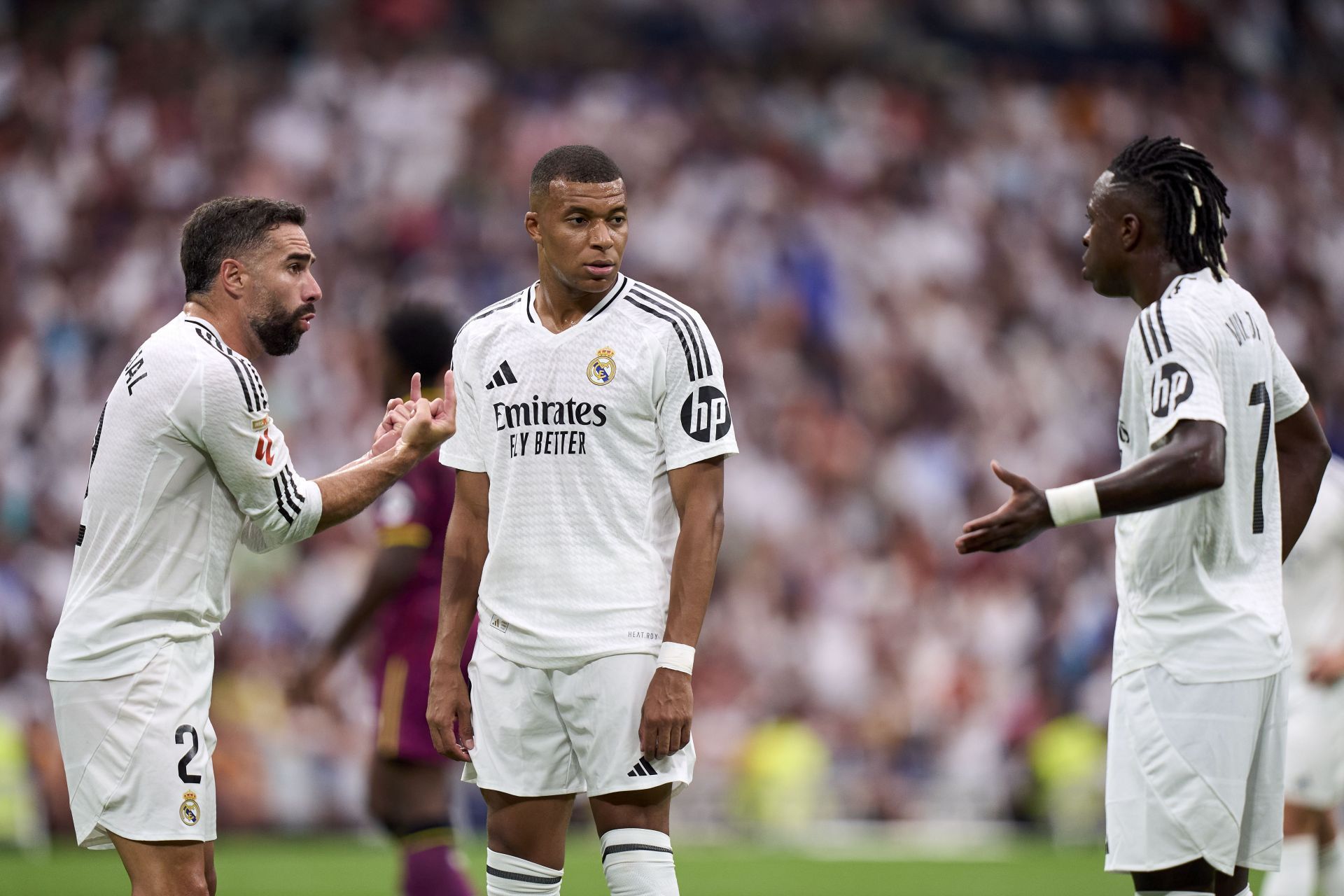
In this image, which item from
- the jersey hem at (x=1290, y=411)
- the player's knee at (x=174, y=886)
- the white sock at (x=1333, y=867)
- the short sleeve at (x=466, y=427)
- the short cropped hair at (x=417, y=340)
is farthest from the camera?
the short cropped hair at (x=417, y=340)

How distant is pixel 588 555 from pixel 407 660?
217 centimetres

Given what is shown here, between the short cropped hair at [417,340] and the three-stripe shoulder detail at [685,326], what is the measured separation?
84.0 inches

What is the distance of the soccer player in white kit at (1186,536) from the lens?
4.19 meters

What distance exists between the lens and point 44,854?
11625 mm

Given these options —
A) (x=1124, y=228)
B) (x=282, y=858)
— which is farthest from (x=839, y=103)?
(x=1124, y=228)

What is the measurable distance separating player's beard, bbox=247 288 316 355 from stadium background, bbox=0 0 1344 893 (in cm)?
576

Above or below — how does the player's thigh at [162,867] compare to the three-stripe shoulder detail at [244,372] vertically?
below

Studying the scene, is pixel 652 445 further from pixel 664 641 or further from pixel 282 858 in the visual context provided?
pixel 282 858

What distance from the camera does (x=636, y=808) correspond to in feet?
15.4

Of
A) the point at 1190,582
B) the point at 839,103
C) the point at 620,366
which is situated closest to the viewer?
the point at 1190,582

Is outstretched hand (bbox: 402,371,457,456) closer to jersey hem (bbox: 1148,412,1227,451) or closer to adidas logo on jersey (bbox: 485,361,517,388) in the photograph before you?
adidas logo on jersey (bbox: 485,361,517,388)

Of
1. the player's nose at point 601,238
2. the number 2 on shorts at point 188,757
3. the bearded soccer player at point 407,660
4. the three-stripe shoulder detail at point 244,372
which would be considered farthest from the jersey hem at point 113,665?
the bearded soccer player at point 407,660

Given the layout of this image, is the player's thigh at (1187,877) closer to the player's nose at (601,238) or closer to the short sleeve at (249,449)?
the player's nose at (601,238)

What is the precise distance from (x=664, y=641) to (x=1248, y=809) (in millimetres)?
1673
